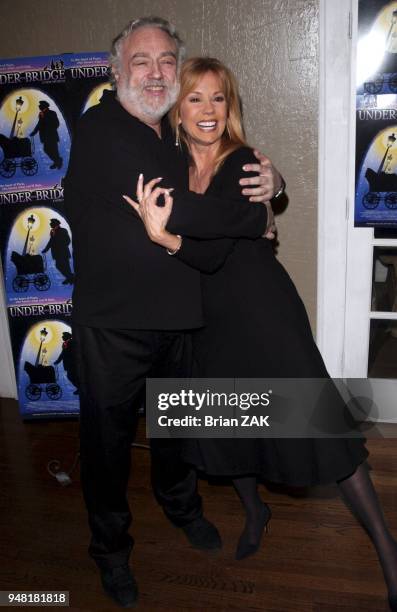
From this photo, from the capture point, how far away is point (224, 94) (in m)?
1.86

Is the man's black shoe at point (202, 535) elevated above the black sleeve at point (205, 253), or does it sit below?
below

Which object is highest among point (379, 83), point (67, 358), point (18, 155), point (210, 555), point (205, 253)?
point (379, 83)

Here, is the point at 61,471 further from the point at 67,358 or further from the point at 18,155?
the point at 18,155

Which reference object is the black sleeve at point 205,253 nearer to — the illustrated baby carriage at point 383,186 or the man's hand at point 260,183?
the man's hand at point 260,183

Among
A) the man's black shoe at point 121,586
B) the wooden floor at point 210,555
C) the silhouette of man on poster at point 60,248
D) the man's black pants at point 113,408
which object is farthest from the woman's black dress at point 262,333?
the silhouette of man on poster at point 60,248

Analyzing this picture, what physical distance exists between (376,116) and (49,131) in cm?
157

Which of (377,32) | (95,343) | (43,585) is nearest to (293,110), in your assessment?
(377,32)

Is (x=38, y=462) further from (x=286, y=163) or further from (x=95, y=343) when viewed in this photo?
(x=286, y=163)

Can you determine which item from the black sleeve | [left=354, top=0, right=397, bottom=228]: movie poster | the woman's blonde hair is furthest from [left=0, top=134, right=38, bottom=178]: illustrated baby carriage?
[left=354, top=0, right=397, bottom=228]: movie poster

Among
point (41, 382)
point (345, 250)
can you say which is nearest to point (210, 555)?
point (41, 382)

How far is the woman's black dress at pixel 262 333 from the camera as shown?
71.4 inches

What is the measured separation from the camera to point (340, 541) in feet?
7.04

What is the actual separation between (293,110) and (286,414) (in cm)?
156

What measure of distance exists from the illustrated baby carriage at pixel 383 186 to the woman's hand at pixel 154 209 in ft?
4.79
